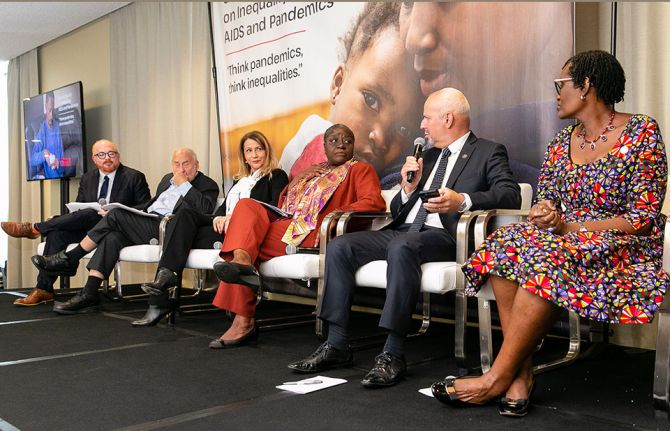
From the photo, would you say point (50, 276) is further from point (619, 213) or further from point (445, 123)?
point (619, 213)

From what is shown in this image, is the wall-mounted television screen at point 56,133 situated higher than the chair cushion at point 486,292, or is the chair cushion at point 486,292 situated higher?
the wall-mounted television screen at point 56,133

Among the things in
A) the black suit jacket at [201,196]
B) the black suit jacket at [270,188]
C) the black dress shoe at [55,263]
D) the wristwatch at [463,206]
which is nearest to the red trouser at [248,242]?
the black suit jacket at [270,188]

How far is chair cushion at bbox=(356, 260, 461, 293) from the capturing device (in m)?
2.30

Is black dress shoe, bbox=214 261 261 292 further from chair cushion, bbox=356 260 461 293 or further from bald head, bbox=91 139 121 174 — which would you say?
bald head, bbox=91 139 121 174

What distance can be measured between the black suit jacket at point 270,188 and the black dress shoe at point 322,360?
1.36 m

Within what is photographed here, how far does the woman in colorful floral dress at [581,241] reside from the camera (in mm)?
1817

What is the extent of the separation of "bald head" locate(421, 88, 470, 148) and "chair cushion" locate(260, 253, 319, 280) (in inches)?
29.3

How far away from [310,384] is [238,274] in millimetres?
682

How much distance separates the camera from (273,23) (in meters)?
4.73

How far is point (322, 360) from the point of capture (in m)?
2.43

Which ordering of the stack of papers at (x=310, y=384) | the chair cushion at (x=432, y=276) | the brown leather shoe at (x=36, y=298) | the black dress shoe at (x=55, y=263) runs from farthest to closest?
the brown leather shoe at (x=36, y=298) < the black dress shoe at (x=55, y=263) < the chair cushion at (x=432, y=276) < the stack of papers at (x=310, y=384)

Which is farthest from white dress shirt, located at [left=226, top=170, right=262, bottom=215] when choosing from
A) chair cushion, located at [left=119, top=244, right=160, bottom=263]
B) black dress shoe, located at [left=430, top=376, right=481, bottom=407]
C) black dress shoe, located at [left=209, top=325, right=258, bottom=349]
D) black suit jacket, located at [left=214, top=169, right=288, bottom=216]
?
black dress shoe, located at [left=430, top=376, right=481, bottom=407]

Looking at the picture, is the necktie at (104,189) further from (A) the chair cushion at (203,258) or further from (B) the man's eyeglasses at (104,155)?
(A) the chair cushion at (203,258)

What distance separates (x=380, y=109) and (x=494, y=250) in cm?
204
